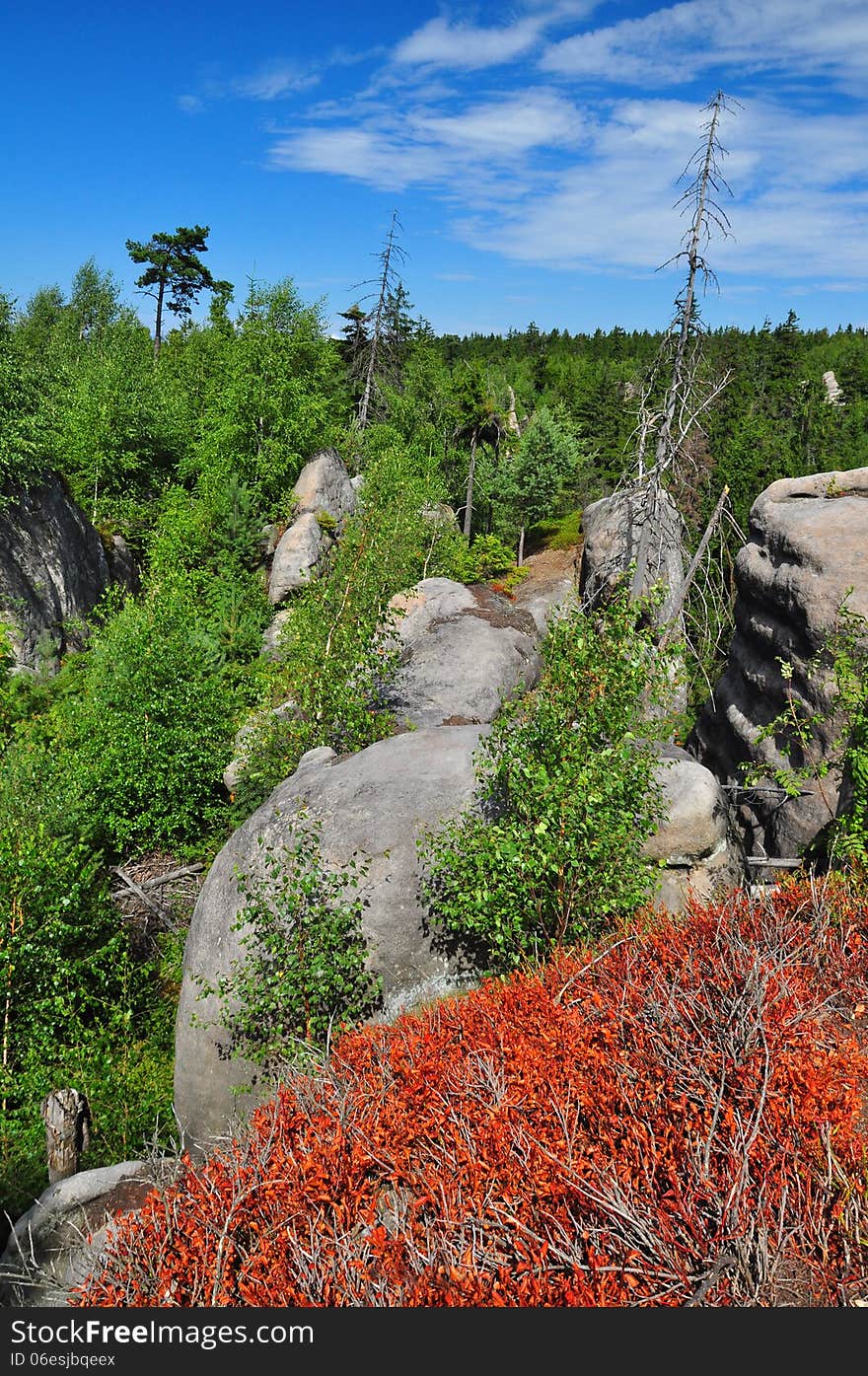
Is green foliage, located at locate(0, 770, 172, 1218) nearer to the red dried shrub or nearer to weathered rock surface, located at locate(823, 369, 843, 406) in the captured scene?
the red dried shrub

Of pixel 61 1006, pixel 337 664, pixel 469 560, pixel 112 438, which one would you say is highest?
pixel 112 438

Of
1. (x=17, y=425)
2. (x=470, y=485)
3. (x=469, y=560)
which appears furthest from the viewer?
(x=470, y=485)

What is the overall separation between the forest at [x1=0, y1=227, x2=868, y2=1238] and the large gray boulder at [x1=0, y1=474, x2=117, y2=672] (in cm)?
98

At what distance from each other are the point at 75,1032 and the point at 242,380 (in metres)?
29.4

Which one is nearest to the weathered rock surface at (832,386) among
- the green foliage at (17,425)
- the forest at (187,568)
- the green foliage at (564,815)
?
the forest at (187,568)

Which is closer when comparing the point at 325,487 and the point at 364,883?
the point at 364,883

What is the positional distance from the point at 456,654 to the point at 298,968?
36.5 feet

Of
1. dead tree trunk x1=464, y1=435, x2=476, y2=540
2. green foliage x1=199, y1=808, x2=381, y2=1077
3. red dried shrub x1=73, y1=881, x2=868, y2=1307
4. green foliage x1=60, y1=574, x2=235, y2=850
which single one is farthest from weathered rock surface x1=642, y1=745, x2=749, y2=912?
dead tree trunk x1=464, y1=435, x2=476, y2=540

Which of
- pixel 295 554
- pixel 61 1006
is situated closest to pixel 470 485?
pixel 295 554

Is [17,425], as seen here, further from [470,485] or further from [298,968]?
[470,485]

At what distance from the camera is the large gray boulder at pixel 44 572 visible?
25.9 metres

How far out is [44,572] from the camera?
27.6 metres

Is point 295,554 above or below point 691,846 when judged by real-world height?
above

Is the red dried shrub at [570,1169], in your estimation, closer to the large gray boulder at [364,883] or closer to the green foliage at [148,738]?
the large gray boulder at [364,883]
